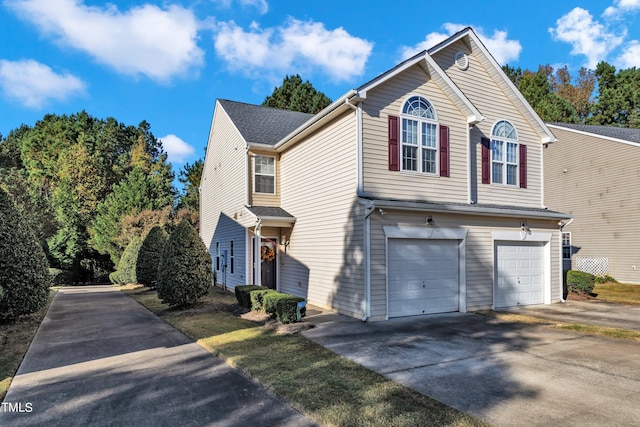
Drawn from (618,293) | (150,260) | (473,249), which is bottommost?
(618,293)

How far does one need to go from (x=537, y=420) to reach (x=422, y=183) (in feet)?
24.2

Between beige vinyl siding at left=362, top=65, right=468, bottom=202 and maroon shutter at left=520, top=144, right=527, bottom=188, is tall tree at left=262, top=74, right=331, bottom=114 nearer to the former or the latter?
maroon shutter at left=520, top=144, right=527, bottom=188

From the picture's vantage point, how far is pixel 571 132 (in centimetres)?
2081

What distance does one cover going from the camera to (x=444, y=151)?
37.1 feet

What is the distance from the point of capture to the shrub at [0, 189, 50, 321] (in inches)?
365

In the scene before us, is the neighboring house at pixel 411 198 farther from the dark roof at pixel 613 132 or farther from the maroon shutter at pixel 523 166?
the dark roof at pixel 613 132

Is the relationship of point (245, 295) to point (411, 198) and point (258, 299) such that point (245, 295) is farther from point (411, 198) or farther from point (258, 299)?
point (411, 198)

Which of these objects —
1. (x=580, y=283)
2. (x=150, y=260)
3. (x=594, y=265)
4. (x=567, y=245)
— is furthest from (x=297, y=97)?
(x=580, y=283)

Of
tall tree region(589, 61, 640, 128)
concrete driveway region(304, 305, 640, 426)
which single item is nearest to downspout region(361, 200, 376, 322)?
concrete driveway region(304, 305, 640, 426)

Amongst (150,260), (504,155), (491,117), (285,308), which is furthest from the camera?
(150,260)

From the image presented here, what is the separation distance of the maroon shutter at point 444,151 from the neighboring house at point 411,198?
1.2 inches

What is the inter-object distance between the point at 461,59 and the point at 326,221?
23.0ft

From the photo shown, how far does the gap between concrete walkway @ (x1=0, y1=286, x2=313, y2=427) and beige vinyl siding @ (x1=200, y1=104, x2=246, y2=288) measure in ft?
25.2

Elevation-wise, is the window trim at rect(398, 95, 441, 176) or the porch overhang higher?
the window trim at rect(398, 95, 441, 176)
